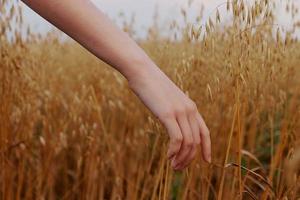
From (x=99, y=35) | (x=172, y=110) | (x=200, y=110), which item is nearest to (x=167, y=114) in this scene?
(x=172, y=110)

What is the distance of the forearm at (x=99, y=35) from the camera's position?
73 centimetres

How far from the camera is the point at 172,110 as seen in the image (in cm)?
71

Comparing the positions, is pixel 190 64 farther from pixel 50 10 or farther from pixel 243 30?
A: pixel 50 10

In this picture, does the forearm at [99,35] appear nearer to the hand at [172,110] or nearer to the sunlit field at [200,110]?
the hand at [172,110]

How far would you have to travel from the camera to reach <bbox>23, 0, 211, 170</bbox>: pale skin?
0.72 meters

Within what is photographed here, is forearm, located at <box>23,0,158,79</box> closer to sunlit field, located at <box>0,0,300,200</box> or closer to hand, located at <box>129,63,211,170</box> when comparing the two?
hand, located at <box>129,63,211,170</box>

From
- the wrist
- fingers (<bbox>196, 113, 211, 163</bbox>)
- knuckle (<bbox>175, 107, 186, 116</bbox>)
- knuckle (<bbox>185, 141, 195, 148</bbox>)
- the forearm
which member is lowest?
knuckle (<bbox>185, 141, 195, 148</bbox>)

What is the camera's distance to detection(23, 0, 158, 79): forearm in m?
0.73

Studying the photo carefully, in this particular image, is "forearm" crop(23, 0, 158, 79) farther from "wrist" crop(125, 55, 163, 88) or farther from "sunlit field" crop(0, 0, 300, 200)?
"sunlit field" crop(0, 0, 300, 200)

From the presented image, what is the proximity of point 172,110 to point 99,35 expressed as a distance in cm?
13

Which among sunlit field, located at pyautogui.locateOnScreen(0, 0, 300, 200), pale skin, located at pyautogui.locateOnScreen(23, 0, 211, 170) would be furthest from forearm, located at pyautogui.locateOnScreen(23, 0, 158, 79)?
sunlit field, located at pyautogui.locateOnScreen(0, 0, 300, 200)

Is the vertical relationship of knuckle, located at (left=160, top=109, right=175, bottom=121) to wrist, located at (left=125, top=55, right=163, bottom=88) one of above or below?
below

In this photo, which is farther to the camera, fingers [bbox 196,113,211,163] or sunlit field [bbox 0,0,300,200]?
sunlit field [bbox 0,0,300,200]

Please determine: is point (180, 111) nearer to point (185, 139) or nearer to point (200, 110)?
point (185, 139)
